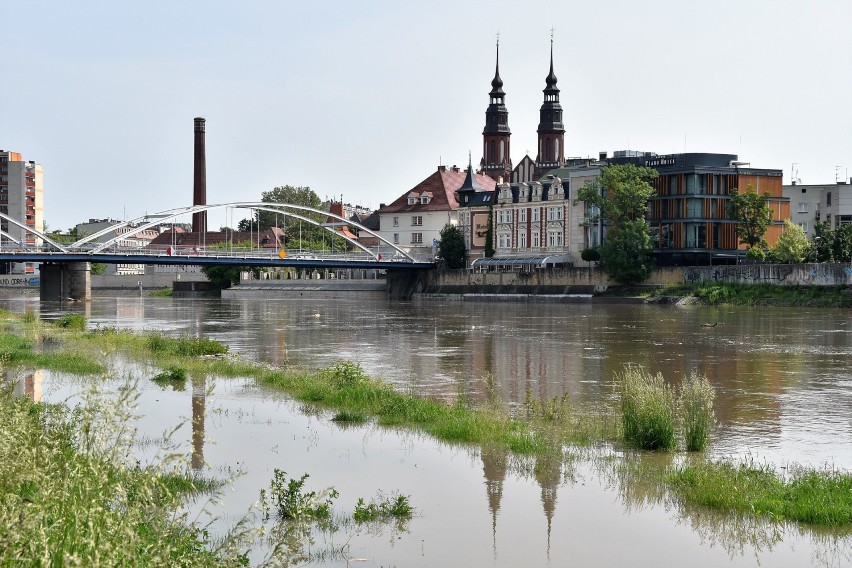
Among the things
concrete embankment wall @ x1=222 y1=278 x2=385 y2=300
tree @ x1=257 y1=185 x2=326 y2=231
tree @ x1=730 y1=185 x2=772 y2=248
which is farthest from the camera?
tree @ x1=257 y1=185 x2=326 y2=231

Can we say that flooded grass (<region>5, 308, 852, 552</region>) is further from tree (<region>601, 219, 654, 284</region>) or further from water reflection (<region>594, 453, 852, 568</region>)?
tree (<region>601, 219, 654, 284</region>)

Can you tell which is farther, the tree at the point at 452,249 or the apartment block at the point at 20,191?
the apartment block at the point at 20,191

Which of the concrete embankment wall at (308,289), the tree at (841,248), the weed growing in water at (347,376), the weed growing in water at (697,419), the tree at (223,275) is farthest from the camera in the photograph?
the tree at (223,275)

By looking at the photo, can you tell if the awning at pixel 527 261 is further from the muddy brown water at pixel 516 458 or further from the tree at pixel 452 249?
the muddy brown water at pixel 516 458

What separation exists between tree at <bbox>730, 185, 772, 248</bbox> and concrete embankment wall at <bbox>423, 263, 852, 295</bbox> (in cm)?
481

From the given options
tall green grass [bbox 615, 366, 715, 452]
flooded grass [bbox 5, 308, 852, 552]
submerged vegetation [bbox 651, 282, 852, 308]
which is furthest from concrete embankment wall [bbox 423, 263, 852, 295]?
tall green grass [bbox 615, 366, 715, 452]

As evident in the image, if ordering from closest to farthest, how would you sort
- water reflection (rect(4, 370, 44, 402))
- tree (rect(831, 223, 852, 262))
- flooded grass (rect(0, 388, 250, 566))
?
1. flooded grass (rect(0, 388, 250, 566))
2. water reflection (rect(4, 370, 44, 402))
3. tree (rect(831, 223, 852, 262))

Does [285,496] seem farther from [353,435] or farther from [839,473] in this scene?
[839,473]

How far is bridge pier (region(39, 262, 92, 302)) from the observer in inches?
3322

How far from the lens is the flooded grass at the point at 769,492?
1116cm

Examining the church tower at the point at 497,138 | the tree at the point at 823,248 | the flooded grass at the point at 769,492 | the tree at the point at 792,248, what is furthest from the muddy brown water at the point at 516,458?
the church tower at the point at 497,138

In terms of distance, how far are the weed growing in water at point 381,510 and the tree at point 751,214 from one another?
7007cm

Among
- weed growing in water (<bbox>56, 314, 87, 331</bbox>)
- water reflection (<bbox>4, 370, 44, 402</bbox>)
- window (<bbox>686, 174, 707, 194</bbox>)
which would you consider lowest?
water reflection (<bbox>4, 370, 44, 402</bbox>)

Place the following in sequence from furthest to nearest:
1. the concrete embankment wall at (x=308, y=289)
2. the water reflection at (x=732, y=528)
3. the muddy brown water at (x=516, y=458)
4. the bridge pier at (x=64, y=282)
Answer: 1. the concrete embankment wall at (x=308, y=289)
2. the bridge pier at (x=64, y=282)
3. the muddy brown water at (x=516, y=458)
4. the water reflection at (x=732, y=528)
